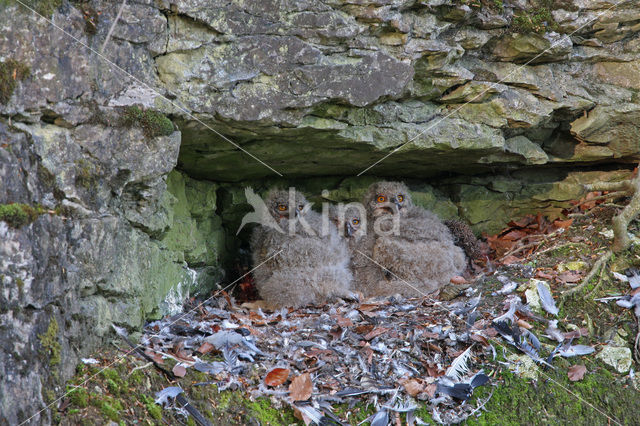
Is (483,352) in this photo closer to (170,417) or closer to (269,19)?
(170,417)

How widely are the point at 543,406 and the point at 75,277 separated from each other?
3.20 meters

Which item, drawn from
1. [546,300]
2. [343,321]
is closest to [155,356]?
[343,321]

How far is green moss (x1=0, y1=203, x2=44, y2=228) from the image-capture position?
3.18 meters

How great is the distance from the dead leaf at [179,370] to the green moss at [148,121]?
1.67 m

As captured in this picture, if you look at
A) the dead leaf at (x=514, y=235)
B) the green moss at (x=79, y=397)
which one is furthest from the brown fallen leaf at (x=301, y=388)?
the dead leaf at (x=514, y=235)

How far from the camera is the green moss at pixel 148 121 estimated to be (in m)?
4.20

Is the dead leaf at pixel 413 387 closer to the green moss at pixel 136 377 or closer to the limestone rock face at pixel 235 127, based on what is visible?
the green moss at pixel 136 377

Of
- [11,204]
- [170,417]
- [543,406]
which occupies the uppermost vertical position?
[11,204]

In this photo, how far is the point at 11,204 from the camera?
3.24m

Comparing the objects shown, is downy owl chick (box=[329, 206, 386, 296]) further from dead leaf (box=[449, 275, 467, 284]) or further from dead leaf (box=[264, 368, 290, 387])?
dead leaf (box=[264, 368, 290, 387])

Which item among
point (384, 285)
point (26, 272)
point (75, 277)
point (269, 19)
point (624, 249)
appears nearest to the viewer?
point (26, 272)

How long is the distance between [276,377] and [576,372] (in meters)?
2.16

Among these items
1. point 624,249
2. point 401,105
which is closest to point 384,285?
point 401,105

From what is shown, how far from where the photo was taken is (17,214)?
127 inches
